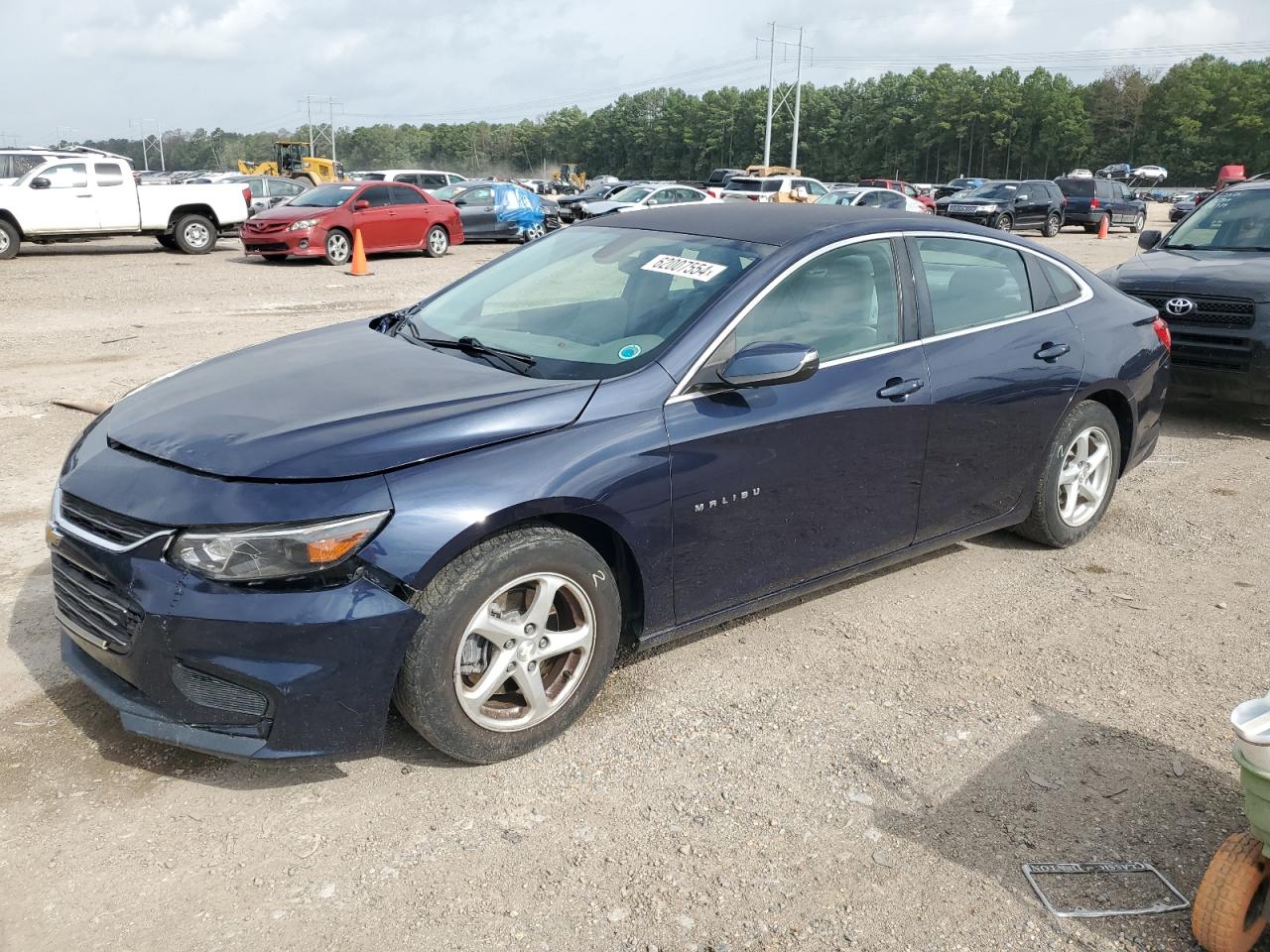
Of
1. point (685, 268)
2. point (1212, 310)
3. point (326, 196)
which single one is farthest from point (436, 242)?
point (685, 268)

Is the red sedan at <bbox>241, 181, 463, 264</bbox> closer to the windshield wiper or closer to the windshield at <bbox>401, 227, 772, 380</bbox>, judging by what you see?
the windshield at <bbox>401, 227, 772, 380</bbox>

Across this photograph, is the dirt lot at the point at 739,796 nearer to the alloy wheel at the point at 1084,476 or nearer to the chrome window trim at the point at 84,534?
the alloy wheel at the point at 1084,476

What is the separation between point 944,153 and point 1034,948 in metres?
125

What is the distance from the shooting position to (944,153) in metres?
117

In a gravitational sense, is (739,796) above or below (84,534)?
below

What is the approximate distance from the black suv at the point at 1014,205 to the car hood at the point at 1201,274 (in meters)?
22.7

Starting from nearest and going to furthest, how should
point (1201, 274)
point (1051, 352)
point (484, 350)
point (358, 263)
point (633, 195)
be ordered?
point (484, 350)
point (1051, 352)
point (1201, 274)
point (358, 263)
point (633, 195)

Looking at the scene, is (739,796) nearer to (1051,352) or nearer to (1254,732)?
(1254,732)

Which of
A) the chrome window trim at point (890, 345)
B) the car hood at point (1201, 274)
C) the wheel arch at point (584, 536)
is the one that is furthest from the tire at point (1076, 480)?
the car hood at point (1201, 274)

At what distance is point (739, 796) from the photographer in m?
3.21

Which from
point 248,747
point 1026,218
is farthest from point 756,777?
point 1026,218

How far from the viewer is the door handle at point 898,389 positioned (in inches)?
162

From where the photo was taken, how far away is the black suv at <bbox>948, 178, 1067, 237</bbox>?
30.5 metres

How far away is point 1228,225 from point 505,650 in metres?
7.87
